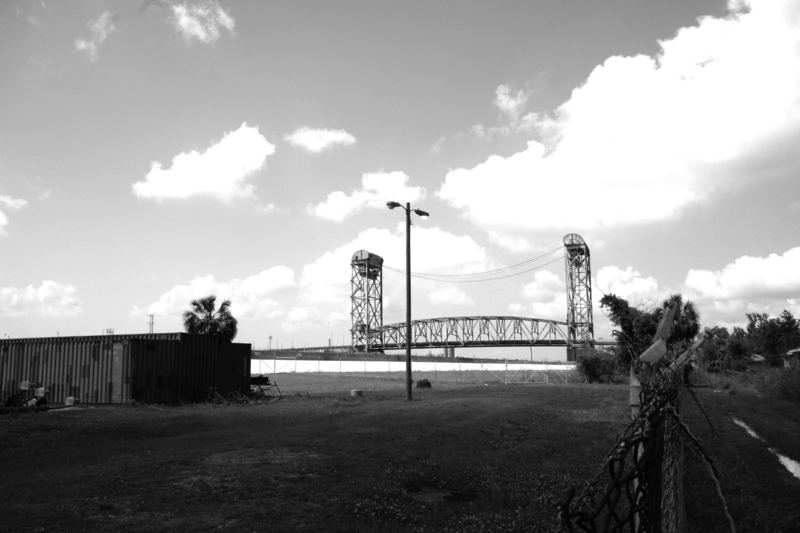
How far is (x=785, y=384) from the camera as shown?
3528cm

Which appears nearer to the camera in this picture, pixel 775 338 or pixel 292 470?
pixel 292 470

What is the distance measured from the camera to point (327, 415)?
2328 cm

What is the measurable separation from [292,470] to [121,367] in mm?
20274

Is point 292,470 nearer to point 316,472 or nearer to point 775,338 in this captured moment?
point 316,472

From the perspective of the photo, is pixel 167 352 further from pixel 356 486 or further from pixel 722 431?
pixel 722 431

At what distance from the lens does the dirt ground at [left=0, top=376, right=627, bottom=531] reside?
381 inches

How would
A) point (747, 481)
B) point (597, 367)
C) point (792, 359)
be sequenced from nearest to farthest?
point (747, 481) < point (792, 359) < point (597, 367)

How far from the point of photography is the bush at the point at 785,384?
33781mm

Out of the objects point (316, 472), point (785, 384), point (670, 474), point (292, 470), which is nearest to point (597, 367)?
point (785, 384)

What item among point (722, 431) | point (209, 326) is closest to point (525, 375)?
point (209, 326)

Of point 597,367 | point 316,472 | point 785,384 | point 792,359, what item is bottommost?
point 597,367

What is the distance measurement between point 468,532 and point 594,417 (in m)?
16.7

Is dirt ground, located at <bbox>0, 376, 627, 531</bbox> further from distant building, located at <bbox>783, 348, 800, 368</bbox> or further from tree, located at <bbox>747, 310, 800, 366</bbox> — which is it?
tree, located at <bbox>747, 310, 800, 366</bbox>

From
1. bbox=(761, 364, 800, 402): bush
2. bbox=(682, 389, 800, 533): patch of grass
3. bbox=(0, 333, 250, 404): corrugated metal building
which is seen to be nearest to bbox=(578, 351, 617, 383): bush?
bbox=(761, 364, 800, 402): bush
